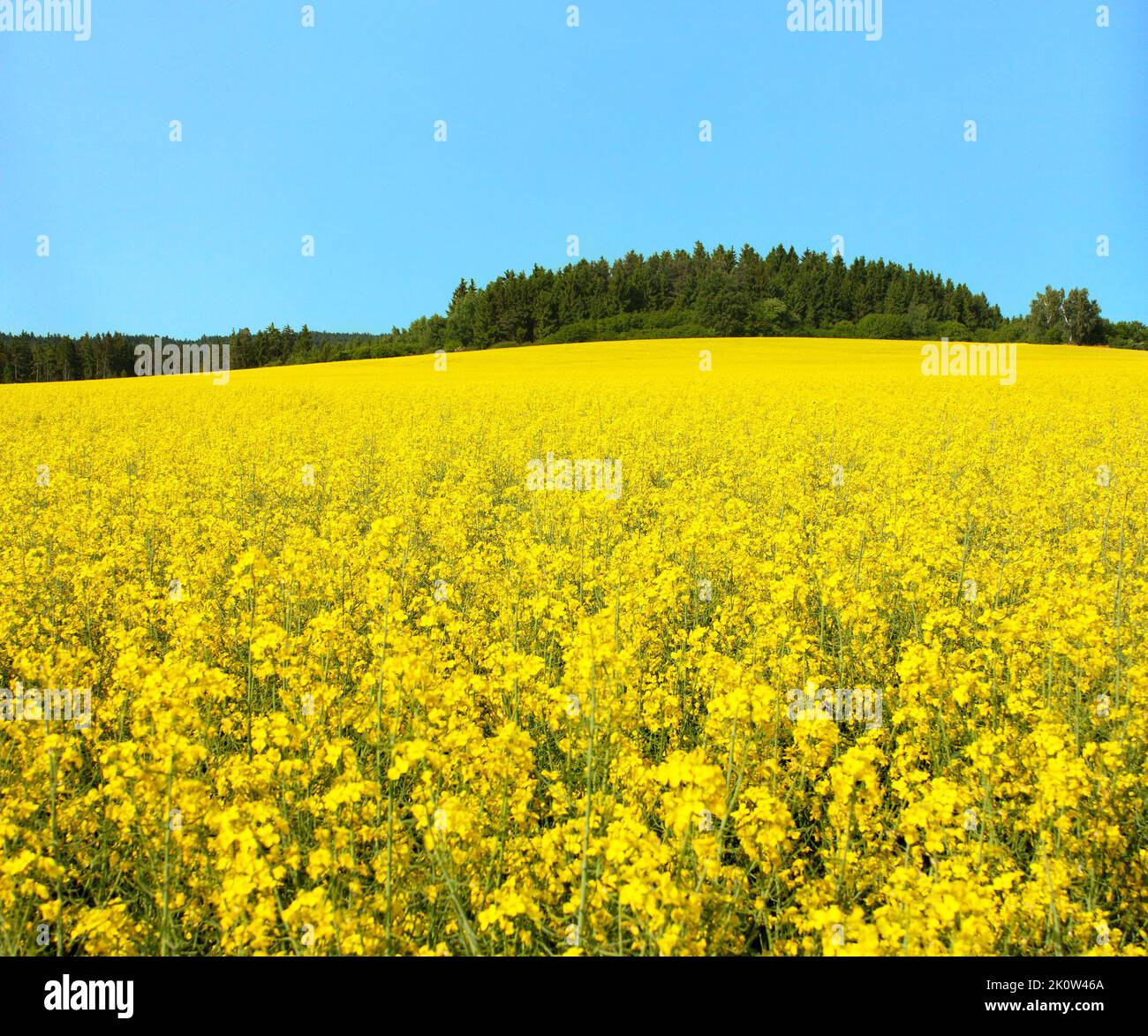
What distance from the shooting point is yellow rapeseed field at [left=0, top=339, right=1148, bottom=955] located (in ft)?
8.41

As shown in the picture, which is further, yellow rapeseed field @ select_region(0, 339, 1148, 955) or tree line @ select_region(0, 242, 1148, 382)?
tree line @ select_region(0, 242, 1148, 382)

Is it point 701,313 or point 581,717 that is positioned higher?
point 701,313

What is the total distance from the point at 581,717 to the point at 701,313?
61216 mm

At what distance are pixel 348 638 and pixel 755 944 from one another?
2.97 meters

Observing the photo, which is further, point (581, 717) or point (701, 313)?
point (701, 313)

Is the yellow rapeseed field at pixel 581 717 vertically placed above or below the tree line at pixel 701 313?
below

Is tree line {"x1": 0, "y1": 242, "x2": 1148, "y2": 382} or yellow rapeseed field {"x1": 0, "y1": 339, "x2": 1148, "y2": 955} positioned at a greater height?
tree line {"x1": 0, "y1": 242, "x2": 1148, "y2": 382}

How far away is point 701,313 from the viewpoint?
60750 mm

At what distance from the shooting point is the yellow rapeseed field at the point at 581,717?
256 centimetres

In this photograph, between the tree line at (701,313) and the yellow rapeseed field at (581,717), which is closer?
the yellow rapeseed field at (581,717)

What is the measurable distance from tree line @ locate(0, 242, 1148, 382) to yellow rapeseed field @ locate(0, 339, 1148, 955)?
51.9 m

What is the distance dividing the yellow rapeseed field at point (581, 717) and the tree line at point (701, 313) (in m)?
51.9

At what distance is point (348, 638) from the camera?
4.67 m
